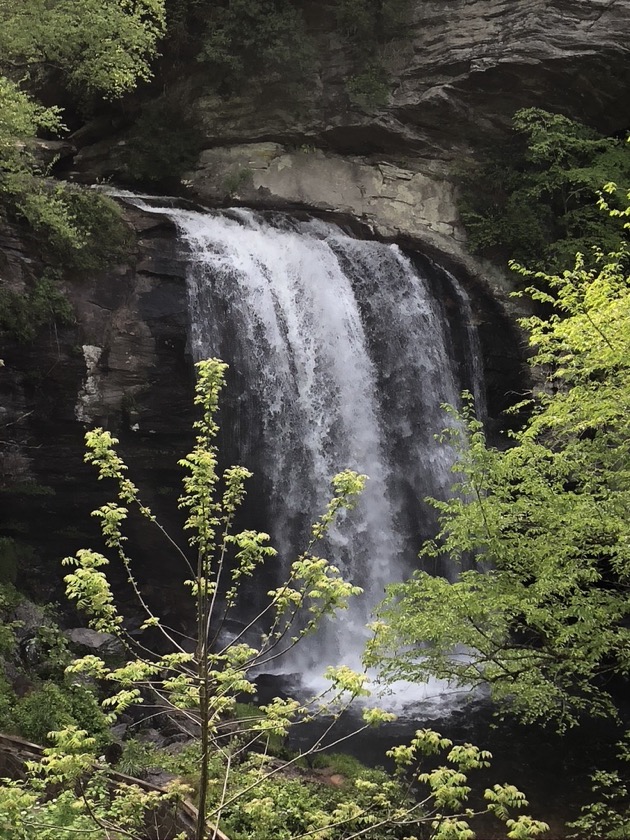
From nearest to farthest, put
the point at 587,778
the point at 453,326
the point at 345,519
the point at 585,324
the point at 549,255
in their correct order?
the point at 585,324, the point at 587,778, the point at 345,519, the point at 453,326, the point at 549,255

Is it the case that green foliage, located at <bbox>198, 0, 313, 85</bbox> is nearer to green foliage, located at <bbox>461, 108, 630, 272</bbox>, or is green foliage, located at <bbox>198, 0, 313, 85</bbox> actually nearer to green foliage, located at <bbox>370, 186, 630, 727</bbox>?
green foliage, located at <bbox>461, 108, 630, 272</bbox>

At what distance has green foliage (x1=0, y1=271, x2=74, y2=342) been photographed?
11.8 metres

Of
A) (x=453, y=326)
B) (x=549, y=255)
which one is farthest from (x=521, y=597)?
(x=549, y=255)

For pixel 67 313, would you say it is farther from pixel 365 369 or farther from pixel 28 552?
pixel 365 369

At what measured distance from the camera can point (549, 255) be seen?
1803 cm

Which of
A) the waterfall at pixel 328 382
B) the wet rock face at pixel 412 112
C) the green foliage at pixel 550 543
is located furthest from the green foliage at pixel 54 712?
the wet rock face at pixel 412 112

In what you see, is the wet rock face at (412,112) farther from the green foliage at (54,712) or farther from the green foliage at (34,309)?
the green foliage at (54,712)

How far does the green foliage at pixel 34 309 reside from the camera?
1177 cm

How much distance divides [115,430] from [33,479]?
1.62 m

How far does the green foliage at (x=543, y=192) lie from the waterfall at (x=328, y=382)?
12.7 feet

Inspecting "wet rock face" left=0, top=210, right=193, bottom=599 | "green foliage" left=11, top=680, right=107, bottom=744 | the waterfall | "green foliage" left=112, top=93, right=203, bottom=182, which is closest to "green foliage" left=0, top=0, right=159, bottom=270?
"wet rock face" left=0, top=210, right=193, bottom=599

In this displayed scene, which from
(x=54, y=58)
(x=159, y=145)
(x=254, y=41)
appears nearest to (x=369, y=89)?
(x=254, y=41)

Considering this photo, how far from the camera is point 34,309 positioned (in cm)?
1198

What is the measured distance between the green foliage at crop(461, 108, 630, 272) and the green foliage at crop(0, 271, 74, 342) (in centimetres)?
1024
